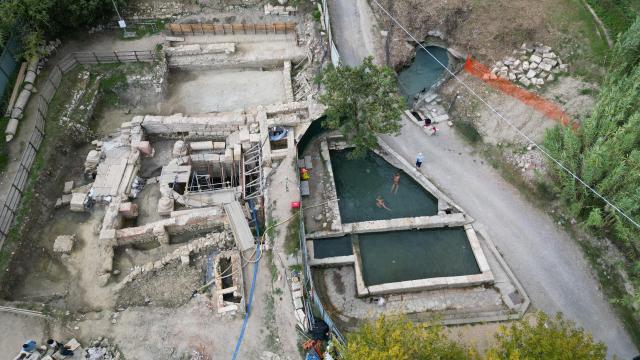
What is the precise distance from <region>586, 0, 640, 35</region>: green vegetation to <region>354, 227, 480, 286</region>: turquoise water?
1612 centimetres

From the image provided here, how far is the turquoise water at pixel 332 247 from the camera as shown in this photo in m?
22.0

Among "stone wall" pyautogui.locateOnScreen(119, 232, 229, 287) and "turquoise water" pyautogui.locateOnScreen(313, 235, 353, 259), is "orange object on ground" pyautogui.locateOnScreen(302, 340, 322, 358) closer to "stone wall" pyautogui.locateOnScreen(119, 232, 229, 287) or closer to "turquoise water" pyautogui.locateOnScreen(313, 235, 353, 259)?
"turquoise water" pyautogui.locateOnScreen(313, 235, 353, 259)

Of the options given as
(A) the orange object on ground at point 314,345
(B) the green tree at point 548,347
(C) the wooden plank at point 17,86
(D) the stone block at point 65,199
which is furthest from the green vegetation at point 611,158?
(C) the wooden plank at point 17,86

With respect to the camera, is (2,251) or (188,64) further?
(188,64)

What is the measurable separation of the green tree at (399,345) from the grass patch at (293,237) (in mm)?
6472

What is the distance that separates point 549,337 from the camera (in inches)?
561

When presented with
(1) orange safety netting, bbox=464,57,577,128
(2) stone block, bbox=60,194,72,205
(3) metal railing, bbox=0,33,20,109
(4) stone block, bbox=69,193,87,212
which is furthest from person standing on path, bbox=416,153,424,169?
(3) metal railing, bbox=0,33,20,109

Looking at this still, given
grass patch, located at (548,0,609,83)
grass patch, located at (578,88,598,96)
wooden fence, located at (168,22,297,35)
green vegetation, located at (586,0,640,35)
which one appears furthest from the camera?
wooden fence, located at (168,22,297,35)

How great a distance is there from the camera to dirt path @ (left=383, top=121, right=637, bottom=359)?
777 inches

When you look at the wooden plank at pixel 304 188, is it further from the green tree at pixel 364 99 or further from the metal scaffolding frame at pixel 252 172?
the green tree at pixel 364 99

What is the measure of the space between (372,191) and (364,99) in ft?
18.2

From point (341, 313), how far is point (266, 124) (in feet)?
38.1

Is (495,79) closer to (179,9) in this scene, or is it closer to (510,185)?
(510,185)

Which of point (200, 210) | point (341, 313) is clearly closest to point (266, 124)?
point (200, 210)
